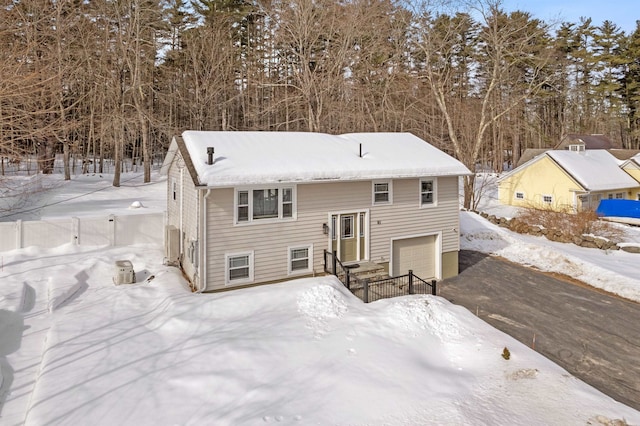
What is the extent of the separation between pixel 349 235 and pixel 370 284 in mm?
1974

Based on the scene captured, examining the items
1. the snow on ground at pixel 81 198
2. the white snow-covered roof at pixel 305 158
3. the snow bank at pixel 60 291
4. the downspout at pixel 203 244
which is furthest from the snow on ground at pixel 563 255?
the snow on ground at pixel 81 198

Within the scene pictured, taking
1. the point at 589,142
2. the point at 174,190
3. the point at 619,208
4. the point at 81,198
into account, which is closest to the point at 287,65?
the point at 81,198

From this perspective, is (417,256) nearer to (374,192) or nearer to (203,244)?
(374,192)

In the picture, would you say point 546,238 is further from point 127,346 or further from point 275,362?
point 127,346

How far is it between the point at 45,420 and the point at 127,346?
239 cm

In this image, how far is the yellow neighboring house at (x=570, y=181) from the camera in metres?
29.8

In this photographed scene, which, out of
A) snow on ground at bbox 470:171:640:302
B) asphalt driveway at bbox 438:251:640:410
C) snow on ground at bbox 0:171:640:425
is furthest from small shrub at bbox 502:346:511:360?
snow on ground at bbox 470:171:640:302

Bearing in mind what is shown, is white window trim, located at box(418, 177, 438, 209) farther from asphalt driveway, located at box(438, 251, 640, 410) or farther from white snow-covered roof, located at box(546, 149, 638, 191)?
white snow-covered roof, located at box(546, 149, 638, 191)

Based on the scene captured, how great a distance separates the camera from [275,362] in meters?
8.09

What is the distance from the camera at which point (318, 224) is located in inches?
537

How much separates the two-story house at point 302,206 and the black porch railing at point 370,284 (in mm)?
427

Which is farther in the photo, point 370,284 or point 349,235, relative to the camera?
point 349,235

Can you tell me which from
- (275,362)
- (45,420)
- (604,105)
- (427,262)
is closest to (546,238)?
(427,262)

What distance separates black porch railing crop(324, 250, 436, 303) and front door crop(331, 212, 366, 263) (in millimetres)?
484
